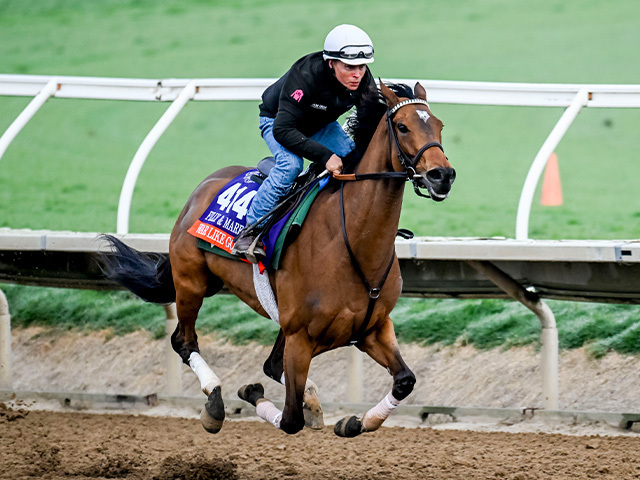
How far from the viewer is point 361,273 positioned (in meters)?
4.42

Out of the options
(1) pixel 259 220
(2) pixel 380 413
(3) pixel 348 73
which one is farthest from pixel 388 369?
(3) pixel 348 73

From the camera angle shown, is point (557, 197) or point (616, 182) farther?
point (616, 182)

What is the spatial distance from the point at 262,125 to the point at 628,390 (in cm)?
308

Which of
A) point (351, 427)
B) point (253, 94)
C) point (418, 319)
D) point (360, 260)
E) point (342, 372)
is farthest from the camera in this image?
point (418, 319)

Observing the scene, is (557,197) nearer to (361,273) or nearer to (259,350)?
(259,350)

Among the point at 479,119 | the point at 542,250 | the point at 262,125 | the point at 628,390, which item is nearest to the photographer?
the point at 262,125

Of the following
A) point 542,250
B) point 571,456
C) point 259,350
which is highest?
point 542,250

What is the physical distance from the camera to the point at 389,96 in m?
4.26

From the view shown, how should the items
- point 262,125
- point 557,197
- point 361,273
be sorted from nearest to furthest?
point 361,273 < point 262,125 < point 557,197

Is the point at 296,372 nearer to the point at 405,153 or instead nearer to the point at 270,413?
the point at 270,413

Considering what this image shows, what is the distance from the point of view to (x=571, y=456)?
5.41 meters

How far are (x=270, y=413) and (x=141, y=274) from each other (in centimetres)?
136

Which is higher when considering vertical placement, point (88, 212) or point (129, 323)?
point (88, 212)

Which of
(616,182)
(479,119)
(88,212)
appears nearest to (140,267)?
(88,212)
